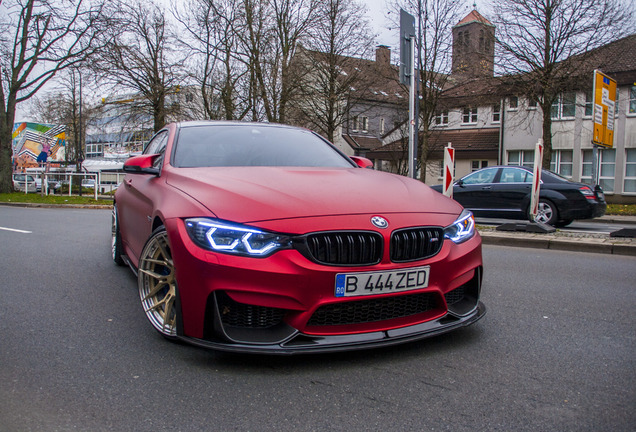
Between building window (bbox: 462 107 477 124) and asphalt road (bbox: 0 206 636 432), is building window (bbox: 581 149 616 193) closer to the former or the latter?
building window (bbox: 462 107 477 124)

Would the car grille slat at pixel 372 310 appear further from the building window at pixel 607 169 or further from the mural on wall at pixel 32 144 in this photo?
the mural on wall at pixel 32 144

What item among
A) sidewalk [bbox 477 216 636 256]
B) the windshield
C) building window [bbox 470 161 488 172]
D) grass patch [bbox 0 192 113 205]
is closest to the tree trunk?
building window [bbox 470 161 488 172]

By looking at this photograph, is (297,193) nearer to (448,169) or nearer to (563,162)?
(448,169)

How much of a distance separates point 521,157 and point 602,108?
83.2 feet

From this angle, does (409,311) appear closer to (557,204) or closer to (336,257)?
(336,257)

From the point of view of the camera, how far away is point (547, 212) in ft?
42.0

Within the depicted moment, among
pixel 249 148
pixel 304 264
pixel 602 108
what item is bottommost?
pixel 304 264

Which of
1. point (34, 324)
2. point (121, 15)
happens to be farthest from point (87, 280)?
point (121, 15)

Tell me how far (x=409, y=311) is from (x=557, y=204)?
10.6 meters

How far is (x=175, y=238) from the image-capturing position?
3115 mm

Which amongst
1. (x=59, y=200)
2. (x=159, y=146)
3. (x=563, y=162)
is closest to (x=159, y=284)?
(x=159, y=146)

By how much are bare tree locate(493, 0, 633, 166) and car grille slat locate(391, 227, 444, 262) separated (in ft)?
77.8

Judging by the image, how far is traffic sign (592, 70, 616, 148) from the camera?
12.4m

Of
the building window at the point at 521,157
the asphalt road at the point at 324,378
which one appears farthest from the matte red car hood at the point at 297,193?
the building window at the point at 521,157
